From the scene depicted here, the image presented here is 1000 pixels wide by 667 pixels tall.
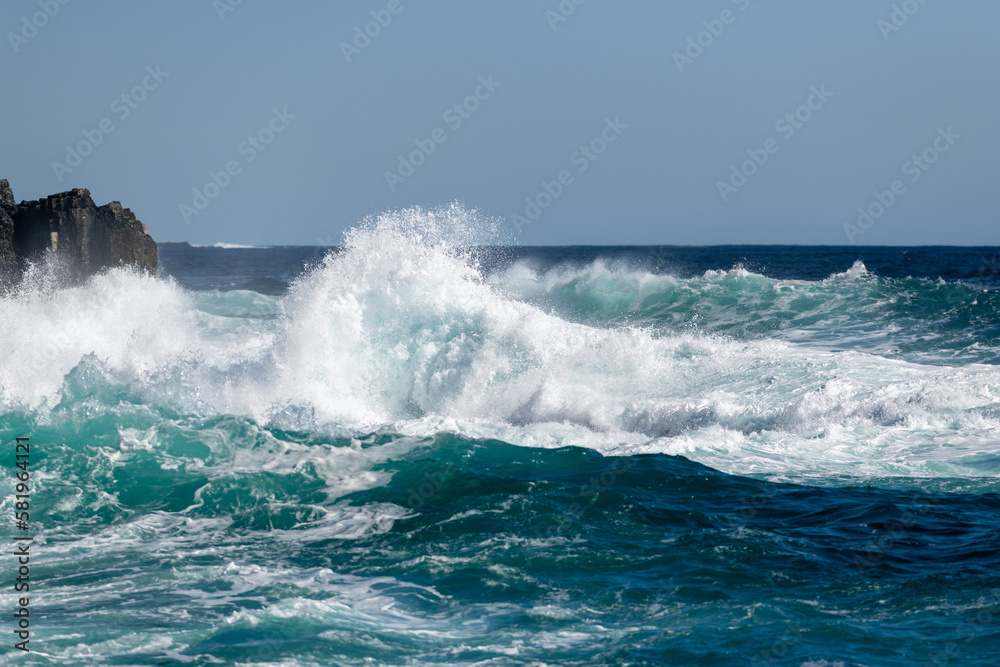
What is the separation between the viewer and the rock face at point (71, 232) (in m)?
21.8

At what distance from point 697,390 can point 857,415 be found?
274 cm

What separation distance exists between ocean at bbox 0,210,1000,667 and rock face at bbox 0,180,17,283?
427 centimetres

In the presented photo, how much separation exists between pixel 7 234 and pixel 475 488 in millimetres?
18405

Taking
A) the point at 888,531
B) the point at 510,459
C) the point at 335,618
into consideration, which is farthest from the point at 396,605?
the point at 888,531

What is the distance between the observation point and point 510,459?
9203 millimetres

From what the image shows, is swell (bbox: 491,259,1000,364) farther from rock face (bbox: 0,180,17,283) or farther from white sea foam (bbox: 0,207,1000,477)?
rock face (bbox: 0,180,17,283)

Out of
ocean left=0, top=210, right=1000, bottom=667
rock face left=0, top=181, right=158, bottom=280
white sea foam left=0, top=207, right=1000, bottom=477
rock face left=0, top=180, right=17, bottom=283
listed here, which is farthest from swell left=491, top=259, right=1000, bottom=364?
rock face left=0, top=180, right=17, bottom=283

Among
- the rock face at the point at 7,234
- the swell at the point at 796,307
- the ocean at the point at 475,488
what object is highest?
the rock face at the point at 7,234

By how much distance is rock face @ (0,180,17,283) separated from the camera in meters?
20.7

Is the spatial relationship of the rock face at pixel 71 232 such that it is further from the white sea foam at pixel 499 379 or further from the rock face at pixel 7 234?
the white sea foam at pixel 499 379

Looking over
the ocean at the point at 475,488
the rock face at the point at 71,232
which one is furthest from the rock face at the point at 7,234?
the ocean at the point at 475,488

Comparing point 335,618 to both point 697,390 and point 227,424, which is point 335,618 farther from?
point 697,390

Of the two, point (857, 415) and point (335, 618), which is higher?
point (857, 415)

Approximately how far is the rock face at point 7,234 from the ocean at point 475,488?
14.0 feet
